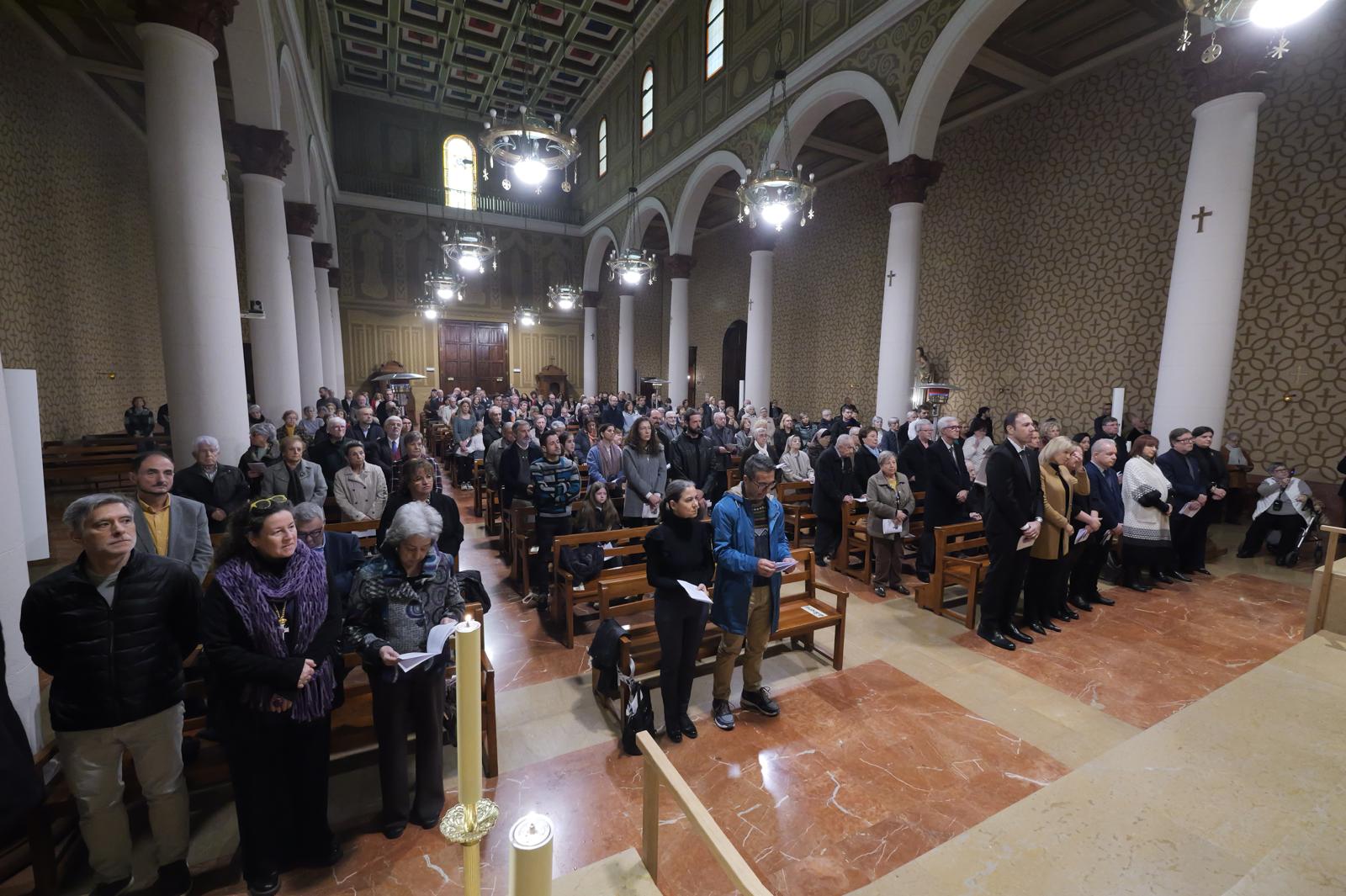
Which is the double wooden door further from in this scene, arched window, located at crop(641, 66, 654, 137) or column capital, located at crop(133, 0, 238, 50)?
column capital, located at crop(133, 0, 238, 50)

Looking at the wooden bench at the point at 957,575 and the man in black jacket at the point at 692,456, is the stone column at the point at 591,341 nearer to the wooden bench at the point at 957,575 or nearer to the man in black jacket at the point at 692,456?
the man in black jacket at the point at 692,456

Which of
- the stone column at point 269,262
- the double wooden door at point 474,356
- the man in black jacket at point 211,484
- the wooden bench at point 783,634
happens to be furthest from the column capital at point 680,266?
the man in black jacket at point 211,484

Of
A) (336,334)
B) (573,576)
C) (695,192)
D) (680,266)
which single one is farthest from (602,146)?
(573,576)

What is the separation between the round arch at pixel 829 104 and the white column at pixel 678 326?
12.5ft

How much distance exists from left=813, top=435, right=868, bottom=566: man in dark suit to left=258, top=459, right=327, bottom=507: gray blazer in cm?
442

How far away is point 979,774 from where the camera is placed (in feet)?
9.34

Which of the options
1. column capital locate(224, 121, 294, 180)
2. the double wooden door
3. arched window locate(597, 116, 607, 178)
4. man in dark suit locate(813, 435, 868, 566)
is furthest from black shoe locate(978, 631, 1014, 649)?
the double wooden door

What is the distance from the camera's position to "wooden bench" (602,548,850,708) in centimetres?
337

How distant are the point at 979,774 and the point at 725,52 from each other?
1334 cm

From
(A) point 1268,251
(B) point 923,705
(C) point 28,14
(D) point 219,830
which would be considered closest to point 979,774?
(B) point 923,705

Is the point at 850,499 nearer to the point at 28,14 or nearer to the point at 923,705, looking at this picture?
the point at 923,705

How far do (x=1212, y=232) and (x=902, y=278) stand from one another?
11.0 feet

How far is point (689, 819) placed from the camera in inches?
56.4

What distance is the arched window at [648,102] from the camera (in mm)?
15055
